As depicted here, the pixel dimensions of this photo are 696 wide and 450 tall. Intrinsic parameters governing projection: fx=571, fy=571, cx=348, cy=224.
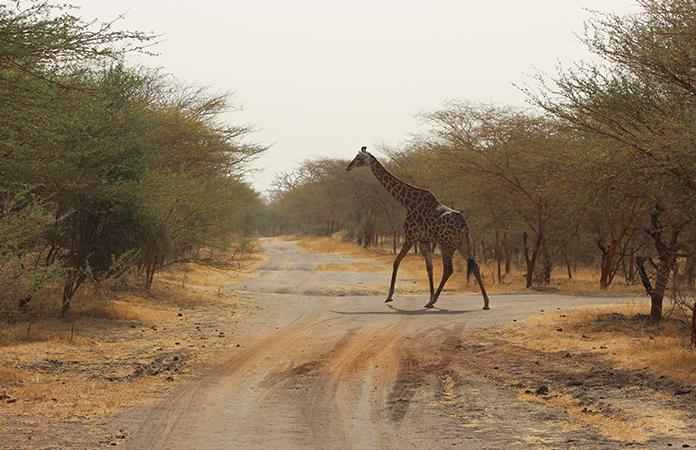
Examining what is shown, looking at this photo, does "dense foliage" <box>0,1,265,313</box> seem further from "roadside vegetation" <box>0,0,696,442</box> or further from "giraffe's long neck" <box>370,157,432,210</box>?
"giraffe's long neck" <box>370,157,432,210</box>

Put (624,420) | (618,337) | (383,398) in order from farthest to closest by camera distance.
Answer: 1. (618,337)
2. (383,398)
3. (624,420)

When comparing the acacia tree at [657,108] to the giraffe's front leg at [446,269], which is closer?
the acacia tree at [657,108]

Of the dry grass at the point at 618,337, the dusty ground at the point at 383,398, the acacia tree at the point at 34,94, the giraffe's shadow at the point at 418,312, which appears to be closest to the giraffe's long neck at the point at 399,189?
the giraffe's shadow at the point at 418,312

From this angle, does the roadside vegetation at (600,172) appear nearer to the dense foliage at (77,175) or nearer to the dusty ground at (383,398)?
the dusty ground at (383,398)

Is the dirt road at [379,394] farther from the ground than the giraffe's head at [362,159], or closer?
closer

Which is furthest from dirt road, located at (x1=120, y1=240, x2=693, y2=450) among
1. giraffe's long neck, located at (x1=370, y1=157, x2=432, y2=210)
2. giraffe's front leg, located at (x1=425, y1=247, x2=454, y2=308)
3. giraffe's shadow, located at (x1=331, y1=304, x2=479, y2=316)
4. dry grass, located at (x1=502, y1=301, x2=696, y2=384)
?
giraffe's long neck, located at (x1=370, y1=157, x2=432, y2=210)

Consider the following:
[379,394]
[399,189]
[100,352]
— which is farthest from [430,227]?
[100,352]

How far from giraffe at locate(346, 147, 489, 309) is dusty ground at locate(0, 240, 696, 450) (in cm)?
288

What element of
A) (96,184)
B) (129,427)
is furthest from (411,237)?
(129,427)

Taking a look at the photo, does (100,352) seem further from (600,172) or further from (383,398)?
(600,172)

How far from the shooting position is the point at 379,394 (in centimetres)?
706

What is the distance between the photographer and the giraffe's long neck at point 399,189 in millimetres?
15664

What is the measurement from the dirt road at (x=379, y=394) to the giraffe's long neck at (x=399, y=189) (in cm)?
424

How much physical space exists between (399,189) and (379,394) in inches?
373
